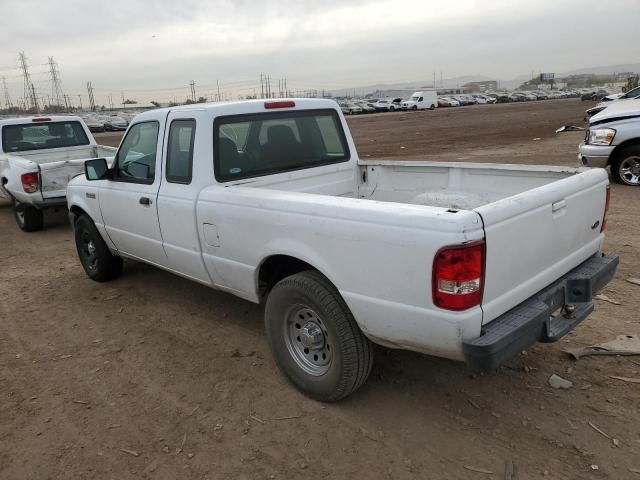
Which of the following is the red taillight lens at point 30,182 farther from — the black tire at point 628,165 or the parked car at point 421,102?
the parked car at point 421,102

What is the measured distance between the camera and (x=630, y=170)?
9.18 m

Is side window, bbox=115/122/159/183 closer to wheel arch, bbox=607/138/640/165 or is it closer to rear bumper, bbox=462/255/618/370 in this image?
rear bumper, bbox=462/255/618/370

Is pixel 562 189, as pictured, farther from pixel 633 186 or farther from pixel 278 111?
pixel 633 186

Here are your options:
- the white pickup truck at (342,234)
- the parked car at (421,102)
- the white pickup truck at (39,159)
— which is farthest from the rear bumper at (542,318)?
the parked car at (421,102)

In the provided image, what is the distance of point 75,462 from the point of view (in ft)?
9.86

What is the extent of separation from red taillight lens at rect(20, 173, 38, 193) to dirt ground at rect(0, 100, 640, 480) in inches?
146

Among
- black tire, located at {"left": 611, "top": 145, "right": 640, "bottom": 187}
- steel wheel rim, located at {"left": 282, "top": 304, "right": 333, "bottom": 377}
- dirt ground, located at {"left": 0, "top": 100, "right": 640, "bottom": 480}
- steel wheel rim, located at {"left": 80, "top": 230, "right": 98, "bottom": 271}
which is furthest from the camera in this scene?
black tire, located at {"left": 611, "top": 145, "right": 640, "bottom": 187}

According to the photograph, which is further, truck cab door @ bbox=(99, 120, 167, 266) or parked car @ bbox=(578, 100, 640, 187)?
parked car @ bbox=(578, 100, 640, 187)

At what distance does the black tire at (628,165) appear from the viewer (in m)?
9.06

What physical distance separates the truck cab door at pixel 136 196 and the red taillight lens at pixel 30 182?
3.73 metres

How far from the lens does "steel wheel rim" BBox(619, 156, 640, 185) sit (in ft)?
29.8

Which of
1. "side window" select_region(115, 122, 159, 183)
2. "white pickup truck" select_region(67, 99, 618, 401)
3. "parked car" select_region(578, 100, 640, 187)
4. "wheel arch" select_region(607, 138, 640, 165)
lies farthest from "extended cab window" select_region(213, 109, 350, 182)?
"wheel arch" select_region(607, 138, 640, 165)

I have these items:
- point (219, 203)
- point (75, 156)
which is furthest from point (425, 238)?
point (75, 156)

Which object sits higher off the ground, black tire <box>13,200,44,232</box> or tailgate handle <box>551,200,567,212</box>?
tailgate handle <box>551,200,567,212</box>
